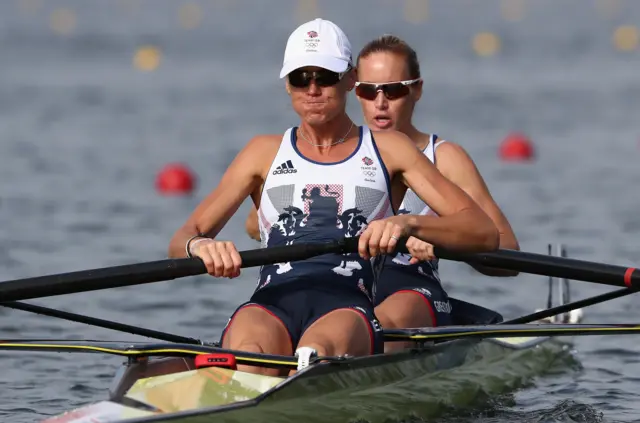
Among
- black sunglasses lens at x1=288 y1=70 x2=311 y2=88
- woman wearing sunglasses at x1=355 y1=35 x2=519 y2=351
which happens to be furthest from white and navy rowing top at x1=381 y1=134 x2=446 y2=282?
black sunglasses lens at x1=288 y1=70 x2=311 y2=88

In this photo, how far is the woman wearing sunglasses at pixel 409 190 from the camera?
748cm

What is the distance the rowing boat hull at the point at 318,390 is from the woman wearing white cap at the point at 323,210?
19cm

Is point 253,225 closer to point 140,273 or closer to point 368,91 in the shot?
point 368,91

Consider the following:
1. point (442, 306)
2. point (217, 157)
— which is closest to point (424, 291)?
point (442, 306)

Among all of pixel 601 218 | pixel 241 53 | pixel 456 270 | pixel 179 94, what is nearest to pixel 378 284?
pixel 456 270

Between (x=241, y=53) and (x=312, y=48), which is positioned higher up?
(x=241, y=53)

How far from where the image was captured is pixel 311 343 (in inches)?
244

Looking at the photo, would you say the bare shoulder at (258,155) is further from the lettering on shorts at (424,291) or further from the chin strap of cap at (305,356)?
the lettering on shorts at (424,291)

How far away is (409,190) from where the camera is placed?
7828 mm

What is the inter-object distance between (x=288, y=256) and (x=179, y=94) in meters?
22.6

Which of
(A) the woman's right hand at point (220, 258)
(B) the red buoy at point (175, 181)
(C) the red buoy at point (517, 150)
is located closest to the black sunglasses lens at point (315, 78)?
(A) the woman's right hand at point (220, 258)

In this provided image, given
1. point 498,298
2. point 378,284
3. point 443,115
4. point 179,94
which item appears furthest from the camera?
point 179,94

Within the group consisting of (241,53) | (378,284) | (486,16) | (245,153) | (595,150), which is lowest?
(378,284)

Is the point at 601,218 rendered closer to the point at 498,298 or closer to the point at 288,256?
the point at 498,298
